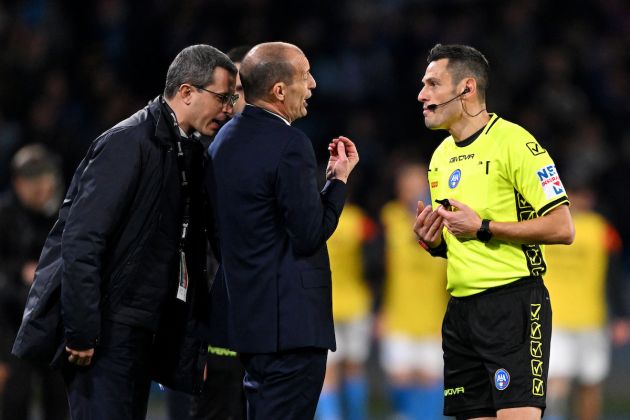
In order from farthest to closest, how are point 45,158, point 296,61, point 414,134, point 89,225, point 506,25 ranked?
point 506,25, point 414,134, point 45,158, point 296,61, point 89,225

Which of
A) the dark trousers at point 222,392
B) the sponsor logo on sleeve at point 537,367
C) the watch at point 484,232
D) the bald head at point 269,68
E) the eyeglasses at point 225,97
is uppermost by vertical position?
the bald head at point 269,68

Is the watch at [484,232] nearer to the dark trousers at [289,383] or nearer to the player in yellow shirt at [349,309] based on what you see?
the dark trousers at [289,383]

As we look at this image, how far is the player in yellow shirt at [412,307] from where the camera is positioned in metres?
10.1

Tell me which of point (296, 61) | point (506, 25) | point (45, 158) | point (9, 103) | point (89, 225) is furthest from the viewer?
point (506, 25)

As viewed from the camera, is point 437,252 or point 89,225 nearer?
point 89,225

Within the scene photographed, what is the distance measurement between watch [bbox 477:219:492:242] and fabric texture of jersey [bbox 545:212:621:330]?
15.9 ft

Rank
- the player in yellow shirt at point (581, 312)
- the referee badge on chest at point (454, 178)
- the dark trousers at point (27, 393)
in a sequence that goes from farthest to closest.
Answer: the player in yellow shirt at point (581, 312) → the dark trousers at point (27, 393) → the referee badge on chest at point (454, 178)

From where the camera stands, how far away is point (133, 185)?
197 inches

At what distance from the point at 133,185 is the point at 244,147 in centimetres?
52

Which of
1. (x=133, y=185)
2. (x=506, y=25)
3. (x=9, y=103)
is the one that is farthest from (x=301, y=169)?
(x=506, y=25)

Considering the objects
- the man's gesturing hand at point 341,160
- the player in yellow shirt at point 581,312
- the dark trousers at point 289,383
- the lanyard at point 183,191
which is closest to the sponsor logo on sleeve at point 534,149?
the man's gesturing hand at point 341,160

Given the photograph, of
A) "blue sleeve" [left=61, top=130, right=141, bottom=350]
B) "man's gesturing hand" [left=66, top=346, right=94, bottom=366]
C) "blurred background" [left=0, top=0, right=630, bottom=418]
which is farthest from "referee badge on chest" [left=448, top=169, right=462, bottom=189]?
"blurred background" [left=0, top=0, right=630, bottom=418]

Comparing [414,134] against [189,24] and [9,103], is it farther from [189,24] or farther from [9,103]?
[9,103]

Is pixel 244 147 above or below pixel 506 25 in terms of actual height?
below
